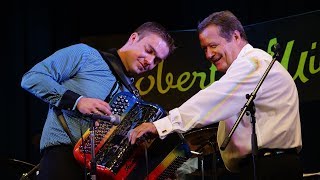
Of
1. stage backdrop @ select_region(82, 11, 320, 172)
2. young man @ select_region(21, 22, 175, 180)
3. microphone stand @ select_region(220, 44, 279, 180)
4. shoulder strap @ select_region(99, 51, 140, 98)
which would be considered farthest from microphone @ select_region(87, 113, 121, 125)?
stage backdrop @ select_region(82, 11, 320, 172)

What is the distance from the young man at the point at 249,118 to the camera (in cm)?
295

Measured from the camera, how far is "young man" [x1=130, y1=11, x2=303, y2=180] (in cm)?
295

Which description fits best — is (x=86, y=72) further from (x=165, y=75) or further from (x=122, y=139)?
(x=165, y=75)

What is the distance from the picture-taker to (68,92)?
311 cm

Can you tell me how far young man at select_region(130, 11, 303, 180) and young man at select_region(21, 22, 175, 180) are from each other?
368 mm

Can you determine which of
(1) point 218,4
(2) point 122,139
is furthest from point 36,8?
(2) point 122,139

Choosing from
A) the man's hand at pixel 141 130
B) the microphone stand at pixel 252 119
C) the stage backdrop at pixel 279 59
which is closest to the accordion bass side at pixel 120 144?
the man's hand at pixel 141 130

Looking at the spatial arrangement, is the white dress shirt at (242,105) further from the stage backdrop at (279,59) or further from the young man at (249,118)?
the stage backdrop at (279,59)

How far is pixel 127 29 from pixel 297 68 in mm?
2007

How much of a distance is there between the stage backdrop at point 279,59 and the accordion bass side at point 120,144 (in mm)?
2440

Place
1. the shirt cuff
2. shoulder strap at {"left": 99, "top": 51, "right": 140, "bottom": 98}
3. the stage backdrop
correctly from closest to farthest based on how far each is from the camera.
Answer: the shirt cuff, shoulder strap at {"left": 99, "top": 51, "right": 140, "bottom": 98}, the stage backdrop

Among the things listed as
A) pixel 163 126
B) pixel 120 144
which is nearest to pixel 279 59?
pixel 120 144

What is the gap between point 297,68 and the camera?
5406mm

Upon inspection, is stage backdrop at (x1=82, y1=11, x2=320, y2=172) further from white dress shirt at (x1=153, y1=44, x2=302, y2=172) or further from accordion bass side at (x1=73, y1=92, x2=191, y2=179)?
accordion bass side at (x1=73, y1=92, x2=191, y2=179)
